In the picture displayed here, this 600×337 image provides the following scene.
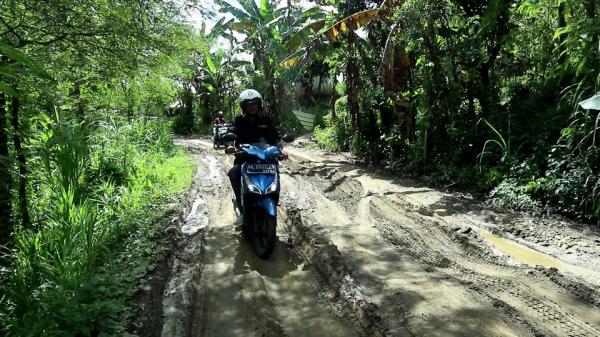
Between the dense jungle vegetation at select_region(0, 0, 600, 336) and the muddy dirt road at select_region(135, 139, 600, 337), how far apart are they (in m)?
0.57

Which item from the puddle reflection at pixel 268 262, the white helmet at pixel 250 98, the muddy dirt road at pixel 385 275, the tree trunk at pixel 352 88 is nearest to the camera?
the muddy dirt road at pixel 385 275

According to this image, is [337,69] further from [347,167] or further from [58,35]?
[58,35]

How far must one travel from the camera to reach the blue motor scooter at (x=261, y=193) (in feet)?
16.8

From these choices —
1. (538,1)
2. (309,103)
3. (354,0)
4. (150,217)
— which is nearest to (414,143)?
(538,1)

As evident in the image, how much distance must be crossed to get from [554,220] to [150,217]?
18.5ft

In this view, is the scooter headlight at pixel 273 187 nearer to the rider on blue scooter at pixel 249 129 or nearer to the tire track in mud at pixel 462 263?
the rider on blue scooter at pixel 249 129

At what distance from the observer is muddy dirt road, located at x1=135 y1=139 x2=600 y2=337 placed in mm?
3420

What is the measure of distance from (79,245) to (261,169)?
2.10 meters

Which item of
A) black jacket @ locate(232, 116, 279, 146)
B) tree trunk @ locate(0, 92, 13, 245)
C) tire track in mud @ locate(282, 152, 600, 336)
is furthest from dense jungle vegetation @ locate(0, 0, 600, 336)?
tire track in mud @ locate(282, 152, 600, 336)

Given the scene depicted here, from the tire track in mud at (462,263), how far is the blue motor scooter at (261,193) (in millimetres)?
961

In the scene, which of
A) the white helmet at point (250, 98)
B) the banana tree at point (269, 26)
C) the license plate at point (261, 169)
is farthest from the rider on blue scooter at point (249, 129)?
the banana tree at point (269, 26)

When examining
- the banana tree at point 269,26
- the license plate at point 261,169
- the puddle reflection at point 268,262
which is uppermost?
the banana tree at point 269,26

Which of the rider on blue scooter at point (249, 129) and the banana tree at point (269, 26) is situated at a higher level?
the banana tree at point (269, 26)

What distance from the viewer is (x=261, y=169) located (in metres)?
5.28
